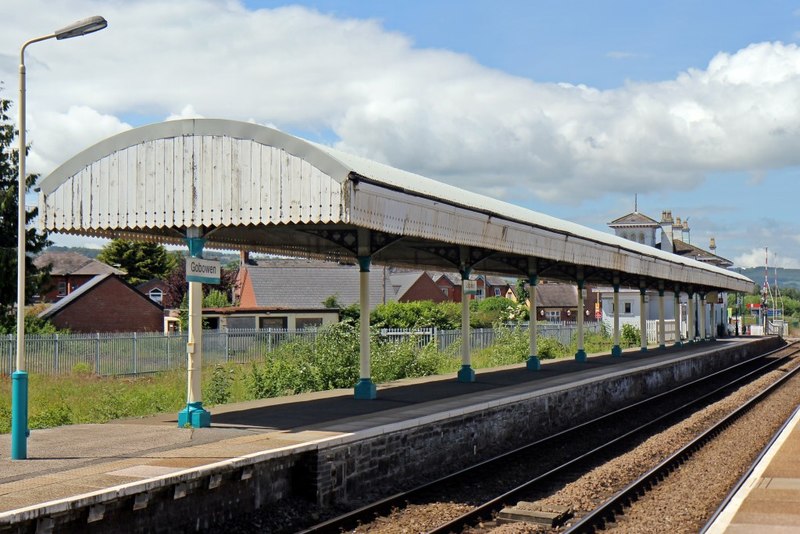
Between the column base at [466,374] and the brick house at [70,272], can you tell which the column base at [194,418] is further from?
the brick house at [70,272]

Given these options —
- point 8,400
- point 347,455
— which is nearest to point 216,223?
point 347,455

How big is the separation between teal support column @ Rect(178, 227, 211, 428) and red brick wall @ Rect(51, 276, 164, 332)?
3910cm

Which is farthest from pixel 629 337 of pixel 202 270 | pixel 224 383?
pixel 202 270

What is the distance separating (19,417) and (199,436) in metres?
2.30

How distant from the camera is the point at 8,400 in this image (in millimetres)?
18422

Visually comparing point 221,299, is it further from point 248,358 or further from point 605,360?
point 605,360

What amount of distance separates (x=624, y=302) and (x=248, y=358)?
41083 millimetres

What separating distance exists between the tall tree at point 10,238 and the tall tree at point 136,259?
145 ft

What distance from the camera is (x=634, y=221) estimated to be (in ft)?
233

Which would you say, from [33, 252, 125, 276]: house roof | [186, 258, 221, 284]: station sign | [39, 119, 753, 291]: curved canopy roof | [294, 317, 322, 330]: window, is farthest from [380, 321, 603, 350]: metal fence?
[33, 252, 125, 276]: house roof

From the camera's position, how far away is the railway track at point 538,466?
10.3 m

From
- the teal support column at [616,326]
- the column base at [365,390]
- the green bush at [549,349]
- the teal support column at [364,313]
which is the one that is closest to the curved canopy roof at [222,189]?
the teal support column at [364,313]

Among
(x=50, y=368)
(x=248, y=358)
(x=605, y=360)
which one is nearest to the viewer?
(x=50, y=368)

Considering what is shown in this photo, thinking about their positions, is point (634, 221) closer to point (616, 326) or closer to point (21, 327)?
point (616, 326)
